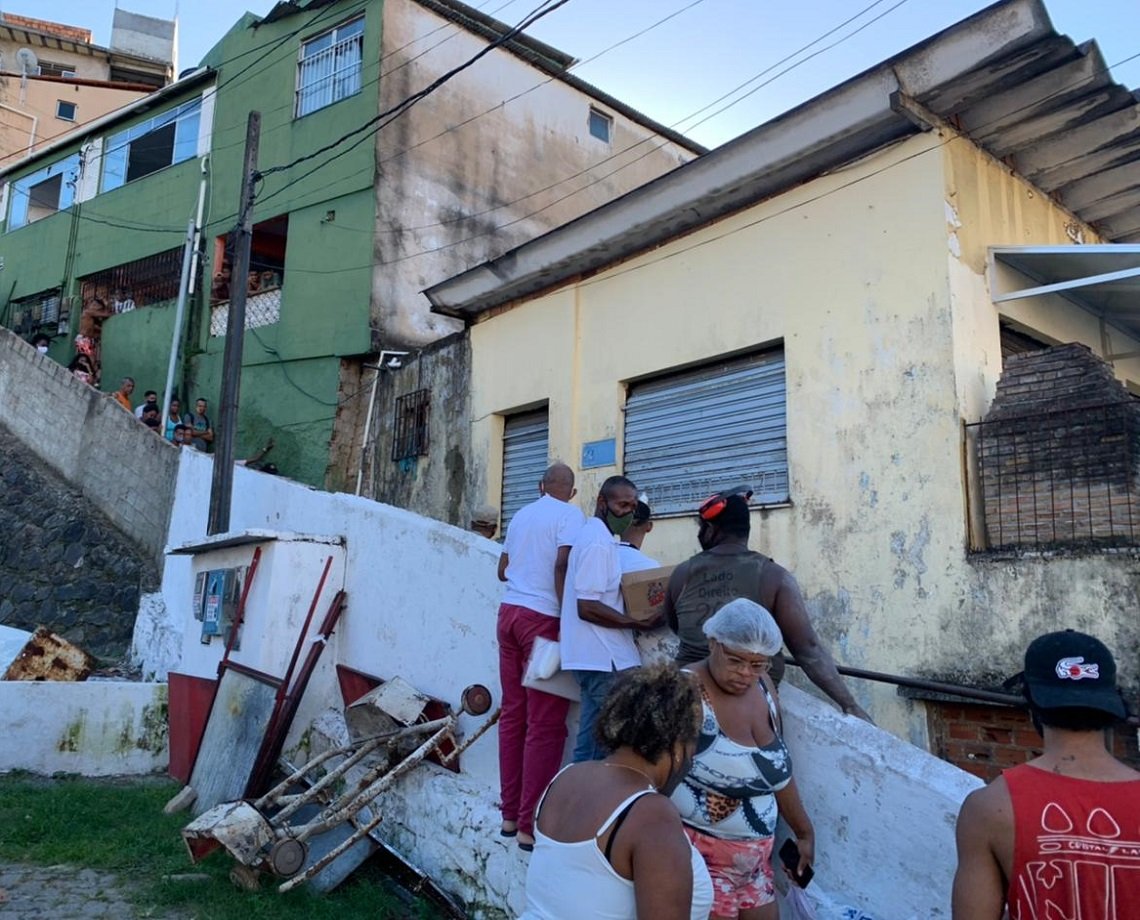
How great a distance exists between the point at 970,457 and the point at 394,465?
25.7 feet

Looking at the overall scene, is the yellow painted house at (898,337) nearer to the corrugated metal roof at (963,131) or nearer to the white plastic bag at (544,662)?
the corrugated metal roof at (963,131)

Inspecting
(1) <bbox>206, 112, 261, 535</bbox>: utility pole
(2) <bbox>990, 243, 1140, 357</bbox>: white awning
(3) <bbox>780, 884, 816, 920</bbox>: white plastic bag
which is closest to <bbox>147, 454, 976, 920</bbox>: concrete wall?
(3) <bbox>780, 884, 816, 920</bbox>: white plastic bag

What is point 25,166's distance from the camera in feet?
74.0

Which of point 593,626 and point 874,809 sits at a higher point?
point 593,626

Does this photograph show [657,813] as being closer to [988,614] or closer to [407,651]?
[407,651]

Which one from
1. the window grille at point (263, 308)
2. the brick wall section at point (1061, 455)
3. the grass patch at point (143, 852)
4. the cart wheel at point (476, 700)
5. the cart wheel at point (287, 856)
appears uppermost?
the window grille at point (263, 308)

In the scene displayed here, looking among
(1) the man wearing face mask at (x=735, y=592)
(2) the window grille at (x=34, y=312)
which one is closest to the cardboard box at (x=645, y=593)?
(1) the man wearing face mask at (x=735, y=592)

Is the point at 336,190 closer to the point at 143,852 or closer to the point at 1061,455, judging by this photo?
the point at 143,852

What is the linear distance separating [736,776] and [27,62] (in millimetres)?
32875

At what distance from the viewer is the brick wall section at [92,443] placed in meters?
13.8

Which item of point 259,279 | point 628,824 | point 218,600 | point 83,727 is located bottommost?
point 83,727

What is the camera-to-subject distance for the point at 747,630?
2922 mm

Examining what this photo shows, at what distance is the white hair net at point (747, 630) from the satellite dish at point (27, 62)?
31.8 meters

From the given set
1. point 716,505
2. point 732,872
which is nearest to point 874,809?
point 732,872
